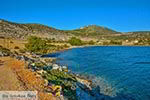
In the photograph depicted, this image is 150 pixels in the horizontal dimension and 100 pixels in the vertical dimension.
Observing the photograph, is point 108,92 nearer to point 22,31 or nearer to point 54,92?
point 54,92

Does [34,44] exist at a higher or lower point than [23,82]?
higher

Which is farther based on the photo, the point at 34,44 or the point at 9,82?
the point at 34,44

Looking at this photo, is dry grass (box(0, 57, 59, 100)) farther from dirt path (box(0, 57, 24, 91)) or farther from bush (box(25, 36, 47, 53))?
bush (box(25, 36, 47, 53))

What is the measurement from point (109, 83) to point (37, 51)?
165 feet

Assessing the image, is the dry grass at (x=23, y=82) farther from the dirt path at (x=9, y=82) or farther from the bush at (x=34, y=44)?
the bush at (x=34, y=44)

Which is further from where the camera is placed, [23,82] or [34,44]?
[34,44]

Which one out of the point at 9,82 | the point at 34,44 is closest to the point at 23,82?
the point at 9,82

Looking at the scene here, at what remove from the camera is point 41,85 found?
13.9 meters

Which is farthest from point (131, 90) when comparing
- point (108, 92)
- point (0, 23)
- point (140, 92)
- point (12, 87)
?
point (0, 23)

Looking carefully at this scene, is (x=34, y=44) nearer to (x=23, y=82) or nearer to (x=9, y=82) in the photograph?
(x=9, y=82)

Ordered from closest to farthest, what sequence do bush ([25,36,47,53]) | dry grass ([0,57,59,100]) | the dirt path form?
1. dry grass ([0,57,59,100])
2. the dirt path
3. bush ([25,36,47,53])

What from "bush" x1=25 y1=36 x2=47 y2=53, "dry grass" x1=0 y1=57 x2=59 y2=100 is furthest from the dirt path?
"bush" x1=25 y1=36 x2=47 y2=53

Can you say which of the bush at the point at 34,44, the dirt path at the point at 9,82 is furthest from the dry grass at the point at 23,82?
the bush at the point at 34,44

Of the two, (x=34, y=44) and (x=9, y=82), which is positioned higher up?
(x=34, y=44)
